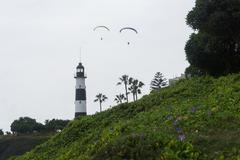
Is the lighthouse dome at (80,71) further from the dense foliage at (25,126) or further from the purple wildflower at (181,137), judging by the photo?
the purple wildflower at (181,137)

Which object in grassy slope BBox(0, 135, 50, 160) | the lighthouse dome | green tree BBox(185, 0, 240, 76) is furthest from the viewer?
the lighthouse dome

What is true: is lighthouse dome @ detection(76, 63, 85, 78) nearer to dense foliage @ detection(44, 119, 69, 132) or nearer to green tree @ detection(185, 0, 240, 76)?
dense foliage @ detection(44, 119, 69, 132)

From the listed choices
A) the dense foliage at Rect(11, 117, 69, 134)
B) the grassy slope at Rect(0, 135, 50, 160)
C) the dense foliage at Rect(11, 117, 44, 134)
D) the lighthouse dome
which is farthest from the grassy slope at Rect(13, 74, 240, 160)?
the dense foliage at Rect(11, 117, 44, 134)

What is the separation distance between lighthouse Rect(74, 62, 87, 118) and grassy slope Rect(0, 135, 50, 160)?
5.41m

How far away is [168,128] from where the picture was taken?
19.9m

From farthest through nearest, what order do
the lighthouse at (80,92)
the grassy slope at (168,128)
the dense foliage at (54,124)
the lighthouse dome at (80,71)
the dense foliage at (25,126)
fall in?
the dense foliage at (25,126), the dense foliage at (54,124), the lighthouse dome at (80,71), the lighthouse at (80,92), the grassy slope at (168,128)

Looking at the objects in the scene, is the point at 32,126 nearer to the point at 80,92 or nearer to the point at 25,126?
the point at 25,126

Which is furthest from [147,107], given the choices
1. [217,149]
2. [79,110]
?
[79,110]

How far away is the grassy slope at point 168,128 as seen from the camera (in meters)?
16.6

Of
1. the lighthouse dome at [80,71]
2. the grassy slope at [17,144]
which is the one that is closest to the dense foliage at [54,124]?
the grassy slope at [17,144]

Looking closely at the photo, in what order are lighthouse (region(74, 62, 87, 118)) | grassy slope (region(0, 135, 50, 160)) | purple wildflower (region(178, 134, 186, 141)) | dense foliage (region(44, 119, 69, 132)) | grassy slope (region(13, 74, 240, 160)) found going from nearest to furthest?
1. grassy slope (region(13, 74, 240, 160))
2. purple wildflower (region(178, 134, 186, 141))
3. grassy slope (region(0, 135, 50, 160))
4. lighthouse (region(74, 62, 87, 118))
5. dense foliage (region(44, 119, 69, 132))

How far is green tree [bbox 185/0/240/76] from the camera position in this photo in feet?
106

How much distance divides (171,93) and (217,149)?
1249 cm

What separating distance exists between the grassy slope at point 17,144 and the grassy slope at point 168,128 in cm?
5001
